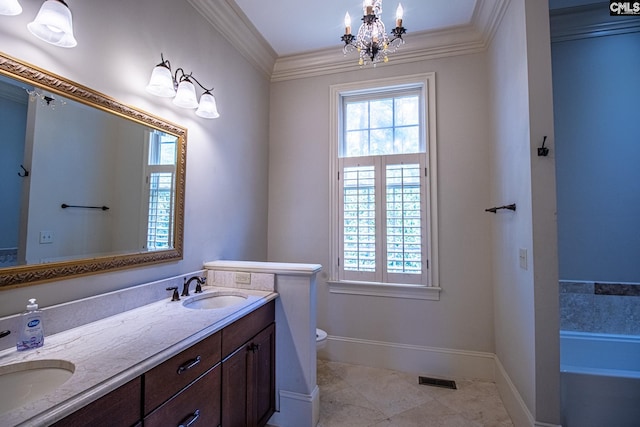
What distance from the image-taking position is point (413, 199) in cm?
260

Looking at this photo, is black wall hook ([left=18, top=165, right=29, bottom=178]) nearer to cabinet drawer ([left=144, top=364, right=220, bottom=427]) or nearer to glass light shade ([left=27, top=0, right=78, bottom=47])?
glass light shade ([left=27, top=0, right=78, bottom=47])

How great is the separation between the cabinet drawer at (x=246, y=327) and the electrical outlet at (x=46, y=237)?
0.83 metres

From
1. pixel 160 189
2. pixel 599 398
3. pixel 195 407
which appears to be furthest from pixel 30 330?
pixel 599 398

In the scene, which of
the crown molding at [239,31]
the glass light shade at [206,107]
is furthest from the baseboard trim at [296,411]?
the crown molding at [239,31]

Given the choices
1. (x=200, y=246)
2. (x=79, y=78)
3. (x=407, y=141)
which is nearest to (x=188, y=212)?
(x=200, y=246)

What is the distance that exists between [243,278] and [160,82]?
1279mm

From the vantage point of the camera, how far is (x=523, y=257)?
Answer: 1.75m

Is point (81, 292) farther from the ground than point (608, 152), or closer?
closer

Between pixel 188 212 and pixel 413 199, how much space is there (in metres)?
1.87

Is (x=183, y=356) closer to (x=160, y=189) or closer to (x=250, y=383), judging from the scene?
(x=250, y=383)

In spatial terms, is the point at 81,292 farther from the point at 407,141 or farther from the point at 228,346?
the point at 407,141

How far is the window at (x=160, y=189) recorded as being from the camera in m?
1.67

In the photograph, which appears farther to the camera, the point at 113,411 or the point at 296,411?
the point at 296,411

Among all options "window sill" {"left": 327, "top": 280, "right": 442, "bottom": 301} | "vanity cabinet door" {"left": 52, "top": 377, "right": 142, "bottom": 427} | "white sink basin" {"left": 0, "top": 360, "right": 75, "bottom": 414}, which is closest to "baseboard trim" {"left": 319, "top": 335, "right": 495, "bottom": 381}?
"window sill" {"left": 327, "top": 280, "right": 442, "bottom": 301}
